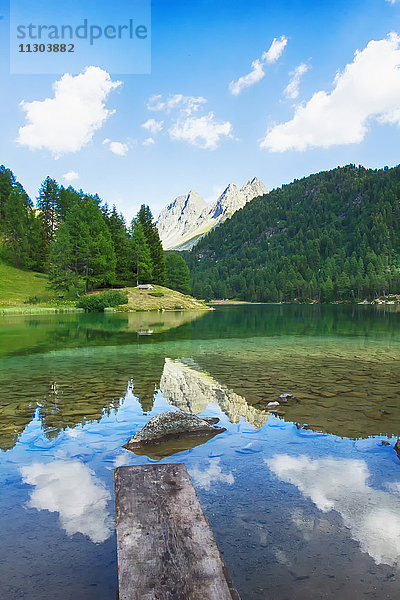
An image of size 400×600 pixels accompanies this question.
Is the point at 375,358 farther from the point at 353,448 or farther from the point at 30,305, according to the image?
the point at 30,305

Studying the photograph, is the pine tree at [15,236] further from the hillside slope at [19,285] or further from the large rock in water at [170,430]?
the large rock in water at [170,430]

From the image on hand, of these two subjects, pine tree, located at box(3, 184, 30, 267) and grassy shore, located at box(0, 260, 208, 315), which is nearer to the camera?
grassy shore, located at box(0, 260, 208, 315)

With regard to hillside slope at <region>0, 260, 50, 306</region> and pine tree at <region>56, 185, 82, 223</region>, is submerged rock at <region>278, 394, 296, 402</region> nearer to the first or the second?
hillside slope at <region>0, 260, 50, 306</region>

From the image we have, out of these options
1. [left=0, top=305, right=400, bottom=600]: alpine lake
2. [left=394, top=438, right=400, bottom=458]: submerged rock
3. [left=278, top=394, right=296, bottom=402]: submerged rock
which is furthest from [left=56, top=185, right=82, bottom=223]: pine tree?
[left=394, top=438, right=400, bottom=458]: submerged rock

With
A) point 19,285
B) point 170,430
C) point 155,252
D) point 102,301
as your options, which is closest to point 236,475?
point 170,430

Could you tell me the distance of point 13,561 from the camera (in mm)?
4496

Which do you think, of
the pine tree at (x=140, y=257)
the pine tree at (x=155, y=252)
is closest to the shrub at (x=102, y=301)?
the pine tree at (x=140, y=257)

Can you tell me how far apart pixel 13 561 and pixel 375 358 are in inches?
781

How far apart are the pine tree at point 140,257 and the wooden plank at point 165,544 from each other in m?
81.5

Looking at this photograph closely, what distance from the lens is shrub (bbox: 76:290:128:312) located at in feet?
219

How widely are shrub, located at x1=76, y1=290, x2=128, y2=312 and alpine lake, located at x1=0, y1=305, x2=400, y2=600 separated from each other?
170 ft

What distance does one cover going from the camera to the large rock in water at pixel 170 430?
8328 millimetres

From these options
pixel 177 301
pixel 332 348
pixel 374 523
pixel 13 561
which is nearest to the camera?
pixel 13 561

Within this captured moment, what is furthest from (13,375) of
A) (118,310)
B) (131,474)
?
(118,310)
